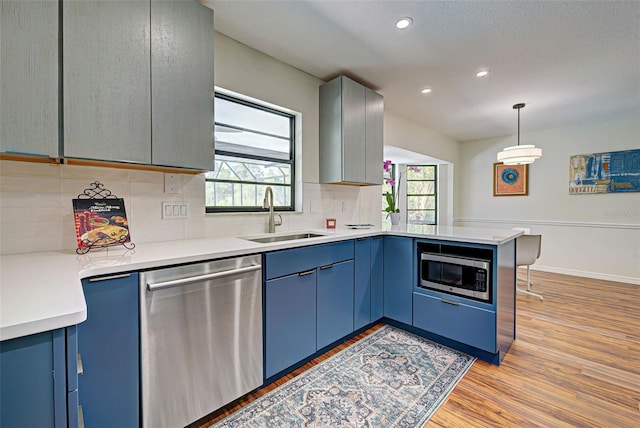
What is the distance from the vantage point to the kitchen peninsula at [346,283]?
0.70 metres

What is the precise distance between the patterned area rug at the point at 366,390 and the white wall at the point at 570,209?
12.5ft

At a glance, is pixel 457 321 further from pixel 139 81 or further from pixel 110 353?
pixel 139 81

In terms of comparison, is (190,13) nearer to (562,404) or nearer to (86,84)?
(86,84)

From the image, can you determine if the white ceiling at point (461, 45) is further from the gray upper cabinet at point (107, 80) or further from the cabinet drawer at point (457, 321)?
the cabinet drawer at point (457, 321)

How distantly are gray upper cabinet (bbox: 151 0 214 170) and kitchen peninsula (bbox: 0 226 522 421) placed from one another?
56 centimetres

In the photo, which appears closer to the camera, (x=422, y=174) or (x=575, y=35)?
(x=575, y=35)

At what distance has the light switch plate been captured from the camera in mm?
1834

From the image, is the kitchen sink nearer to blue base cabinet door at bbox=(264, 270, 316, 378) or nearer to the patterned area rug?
blue base cabinet door at bbox=(264, 270, 316, 378)

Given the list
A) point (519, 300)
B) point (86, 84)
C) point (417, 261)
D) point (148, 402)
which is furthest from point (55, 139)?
point (519, 300)

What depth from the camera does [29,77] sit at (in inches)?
46.5

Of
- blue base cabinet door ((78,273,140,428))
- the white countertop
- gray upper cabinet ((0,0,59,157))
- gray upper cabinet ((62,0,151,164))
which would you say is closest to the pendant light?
the white countertop

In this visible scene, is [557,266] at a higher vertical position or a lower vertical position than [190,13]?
lower

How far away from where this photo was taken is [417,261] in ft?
7.74

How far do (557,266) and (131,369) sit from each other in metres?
5.89
